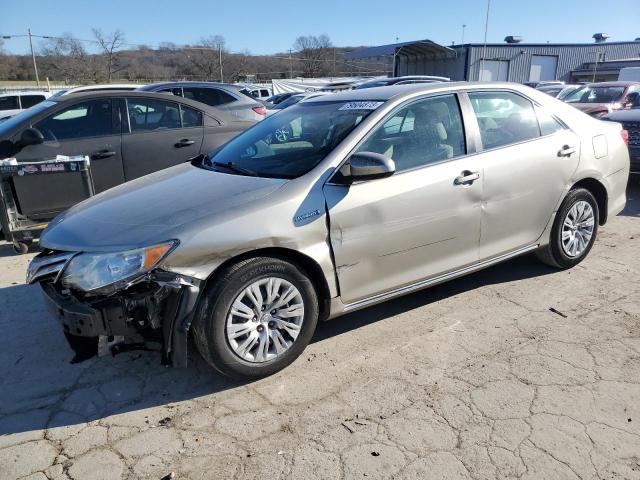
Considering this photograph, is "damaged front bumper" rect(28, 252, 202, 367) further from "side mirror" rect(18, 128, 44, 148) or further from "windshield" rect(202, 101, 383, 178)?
"side mirror" rect(18, 128, 44, 148)

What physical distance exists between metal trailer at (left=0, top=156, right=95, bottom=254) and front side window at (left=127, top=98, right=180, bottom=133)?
3.11 ft

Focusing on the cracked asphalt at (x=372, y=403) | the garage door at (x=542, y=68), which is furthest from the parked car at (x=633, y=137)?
the garage door at (x=542, y=68)

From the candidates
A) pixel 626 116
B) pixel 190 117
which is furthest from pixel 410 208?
pixel 626 116

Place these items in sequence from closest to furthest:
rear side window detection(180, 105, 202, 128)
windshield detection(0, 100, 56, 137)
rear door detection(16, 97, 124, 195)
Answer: windshield detection(0, 100, 56, 137)
rear door detection(16, 97, 124, 195)
rear side window detection(180, 105, 202, 128)

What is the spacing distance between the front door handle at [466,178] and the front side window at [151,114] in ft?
13.8

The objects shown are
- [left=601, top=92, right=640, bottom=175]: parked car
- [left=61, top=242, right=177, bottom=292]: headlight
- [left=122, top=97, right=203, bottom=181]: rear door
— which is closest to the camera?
[left=61, top=242, right=177, bottom=292]: headlight

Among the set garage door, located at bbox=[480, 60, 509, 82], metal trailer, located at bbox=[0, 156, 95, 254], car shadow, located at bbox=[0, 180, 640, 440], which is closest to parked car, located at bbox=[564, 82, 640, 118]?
car shadow, located at bbox=[0, 180, 640, 440]

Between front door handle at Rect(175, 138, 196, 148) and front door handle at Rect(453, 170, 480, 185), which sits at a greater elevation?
front door handle at Rect(453, 170, 480, 185)

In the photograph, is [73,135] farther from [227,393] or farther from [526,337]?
[526,337]

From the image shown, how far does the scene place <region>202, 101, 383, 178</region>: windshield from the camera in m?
3.40

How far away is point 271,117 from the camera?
4.37 meters

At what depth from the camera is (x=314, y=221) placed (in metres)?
3.06

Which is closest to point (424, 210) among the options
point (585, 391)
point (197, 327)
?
point (585, 391)

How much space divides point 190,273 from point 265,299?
482 mm
